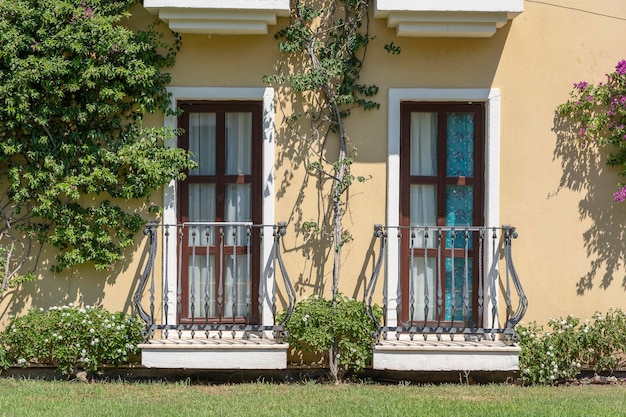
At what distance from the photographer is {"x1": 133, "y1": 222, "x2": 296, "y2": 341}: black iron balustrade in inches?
322

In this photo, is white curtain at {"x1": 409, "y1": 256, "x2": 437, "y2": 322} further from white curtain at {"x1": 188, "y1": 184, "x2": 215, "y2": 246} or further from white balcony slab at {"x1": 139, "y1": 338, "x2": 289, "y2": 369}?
A: white curtain at {"x1": 188, "y1": 184, "x2": 215, "y2": 246}

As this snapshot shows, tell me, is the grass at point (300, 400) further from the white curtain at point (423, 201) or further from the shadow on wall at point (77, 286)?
the white curtain at point (423, 201)

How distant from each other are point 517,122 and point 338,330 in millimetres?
2836

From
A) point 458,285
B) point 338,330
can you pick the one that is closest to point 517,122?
point 458,285

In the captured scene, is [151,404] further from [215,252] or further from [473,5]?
[473,5]

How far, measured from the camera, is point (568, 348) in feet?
27.1

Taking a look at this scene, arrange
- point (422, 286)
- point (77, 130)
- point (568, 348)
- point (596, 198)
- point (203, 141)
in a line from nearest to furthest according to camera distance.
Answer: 1. point (568, 348)
2. point (77, 130)
3. point (596, 198)
4. point (422, 286)
5. point (203, 141)

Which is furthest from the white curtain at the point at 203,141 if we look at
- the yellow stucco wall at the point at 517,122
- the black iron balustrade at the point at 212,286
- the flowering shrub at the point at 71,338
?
the flowering shrub at the point at 71,338

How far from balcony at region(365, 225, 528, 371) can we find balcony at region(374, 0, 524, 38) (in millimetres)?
1957

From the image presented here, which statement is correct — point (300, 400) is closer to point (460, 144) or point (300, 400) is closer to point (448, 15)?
point (460, 144)

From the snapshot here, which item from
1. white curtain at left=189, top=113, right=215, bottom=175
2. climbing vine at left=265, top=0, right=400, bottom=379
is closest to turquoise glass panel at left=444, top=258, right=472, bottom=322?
climbing vine at left=265, top=0, right=400, bottom=379

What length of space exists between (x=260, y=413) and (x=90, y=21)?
4086 millimetres

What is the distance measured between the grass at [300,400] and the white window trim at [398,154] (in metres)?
0.97

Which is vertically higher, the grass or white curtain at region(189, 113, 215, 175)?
white curtain at region(189, 113, 215, 175)
